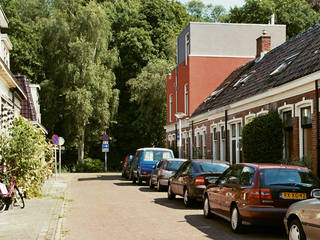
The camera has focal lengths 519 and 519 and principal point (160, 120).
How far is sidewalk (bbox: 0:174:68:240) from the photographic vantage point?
10.1 m

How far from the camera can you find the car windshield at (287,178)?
10234mm

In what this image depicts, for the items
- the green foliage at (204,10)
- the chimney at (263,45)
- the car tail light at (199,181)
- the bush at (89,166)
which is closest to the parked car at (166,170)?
the car tail light at (199,181)

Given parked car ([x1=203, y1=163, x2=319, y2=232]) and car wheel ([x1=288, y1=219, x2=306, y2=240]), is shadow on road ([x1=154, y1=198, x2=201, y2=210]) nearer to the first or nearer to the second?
parked car ([x1=203, y1=163, x2=319, y2=232])

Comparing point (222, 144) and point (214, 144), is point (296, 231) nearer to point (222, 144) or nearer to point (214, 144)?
point (222, 144)

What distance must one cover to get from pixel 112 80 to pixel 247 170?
127 ft

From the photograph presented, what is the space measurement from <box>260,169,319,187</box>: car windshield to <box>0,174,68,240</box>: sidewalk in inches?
166

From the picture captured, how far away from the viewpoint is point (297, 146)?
60.6 feet

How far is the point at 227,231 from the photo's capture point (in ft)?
35.7

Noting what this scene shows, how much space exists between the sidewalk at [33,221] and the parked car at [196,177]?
3802 millimetres

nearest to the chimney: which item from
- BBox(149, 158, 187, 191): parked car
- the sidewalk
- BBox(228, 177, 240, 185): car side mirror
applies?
BBox(149, 158, 187, 191): parked car

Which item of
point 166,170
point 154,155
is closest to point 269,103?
point 166,170

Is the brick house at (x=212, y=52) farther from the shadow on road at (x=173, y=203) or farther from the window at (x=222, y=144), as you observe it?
the shadow on road at (x=173, y=203)

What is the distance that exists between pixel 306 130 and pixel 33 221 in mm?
10143

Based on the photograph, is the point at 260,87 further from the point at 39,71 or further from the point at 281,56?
the point at 39,71
